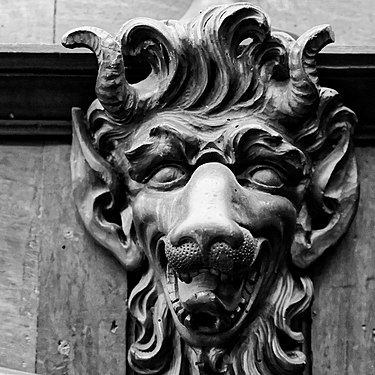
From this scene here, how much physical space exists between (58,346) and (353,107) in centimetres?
71

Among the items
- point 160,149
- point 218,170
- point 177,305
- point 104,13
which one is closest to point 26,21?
point 104,13

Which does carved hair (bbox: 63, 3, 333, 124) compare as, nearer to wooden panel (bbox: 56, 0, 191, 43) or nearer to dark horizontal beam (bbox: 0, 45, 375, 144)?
dark horizontal beam (bbox: 0, 45, 375, 144)

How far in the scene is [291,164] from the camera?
154 inches

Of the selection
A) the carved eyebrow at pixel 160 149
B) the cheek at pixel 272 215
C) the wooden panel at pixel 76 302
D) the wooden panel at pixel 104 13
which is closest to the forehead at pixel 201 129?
the carved eyebrow at pixel 160 149

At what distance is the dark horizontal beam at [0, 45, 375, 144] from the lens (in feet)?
13.2

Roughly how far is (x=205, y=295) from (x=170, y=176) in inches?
9.9

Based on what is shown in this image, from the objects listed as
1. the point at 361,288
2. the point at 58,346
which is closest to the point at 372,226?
the point at 361,288

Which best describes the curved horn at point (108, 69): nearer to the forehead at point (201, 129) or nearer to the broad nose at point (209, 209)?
the forehead at point (201, 129)

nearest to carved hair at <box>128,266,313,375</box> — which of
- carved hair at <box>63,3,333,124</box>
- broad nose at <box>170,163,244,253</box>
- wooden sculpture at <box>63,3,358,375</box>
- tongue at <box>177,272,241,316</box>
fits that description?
wooden sculpture at <box>63,3,358,375</box>

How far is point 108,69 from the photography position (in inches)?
154

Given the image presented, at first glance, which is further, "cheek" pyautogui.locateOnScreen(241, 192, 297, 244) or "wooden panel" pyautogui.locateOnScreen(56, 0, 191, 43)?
"wooden panel" pyautogui.locateOnScreen(56, 0, 191, 43)

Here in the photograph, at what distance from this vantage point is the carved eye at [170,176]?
3.91m

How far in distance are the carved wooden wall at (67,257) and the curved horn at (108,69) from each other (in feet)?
0.31

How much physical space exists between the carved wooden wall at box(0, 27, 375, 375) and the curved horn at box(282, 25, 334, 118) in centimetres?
10
